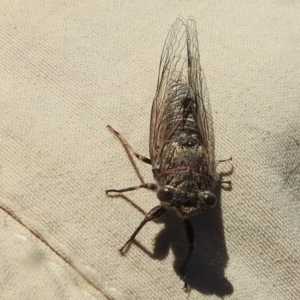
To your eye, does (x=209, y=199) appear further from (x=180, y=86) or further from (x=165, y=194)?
(x=180, y=86)

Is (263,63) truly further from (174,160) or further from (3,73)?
(3,73)

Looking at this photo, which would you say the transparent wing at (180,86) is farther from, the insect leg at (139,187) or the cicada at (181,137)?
the insect leg at (139,187)

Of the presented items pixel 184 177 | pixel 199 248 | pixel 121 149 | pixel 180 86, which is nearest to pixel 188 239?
pixel 199 248

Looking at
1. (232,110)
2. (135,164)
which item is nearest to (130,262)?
(135,164)

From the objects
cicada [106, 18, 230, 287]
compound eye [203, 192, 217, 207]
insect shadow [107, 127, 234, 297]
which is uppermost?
cicada [106, 18, 230, 287]

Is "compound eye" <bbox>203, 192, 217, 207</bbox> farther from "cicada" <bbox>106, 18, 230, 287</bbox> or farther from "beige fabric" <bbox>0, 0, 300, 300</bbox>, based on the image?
"beige fabric" <bbox>0, 0, 300, 300</bbox>

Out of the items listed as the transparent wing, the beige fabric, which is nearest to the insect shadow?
the beige fabric

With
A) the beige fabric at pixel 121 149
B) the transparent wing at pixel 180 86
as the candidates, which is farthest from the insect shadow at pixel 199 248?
the transparent wing at pixel 180 86

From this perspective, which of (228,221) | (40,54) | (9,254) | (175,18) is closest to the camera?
(9,254)
